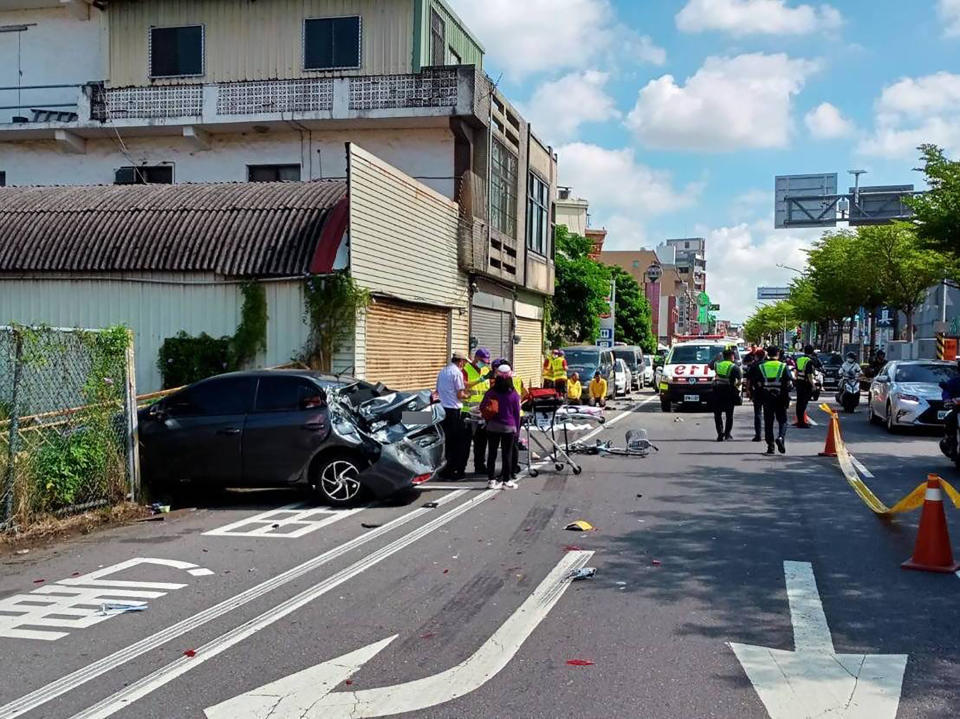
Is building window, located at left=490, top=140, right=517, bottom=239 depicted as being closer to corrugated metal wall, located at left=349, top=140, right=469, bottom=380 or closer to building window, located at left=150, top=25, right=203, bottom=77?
corrugated metal wall, located at left=349, top=140, right=469, bottom=380

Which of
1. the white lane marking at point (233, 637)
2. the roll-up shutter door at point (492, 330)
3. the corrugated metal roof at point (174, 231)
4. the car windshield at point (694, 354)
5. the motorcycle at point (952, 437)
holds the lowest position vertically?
the white lane marking at point (233, 637)

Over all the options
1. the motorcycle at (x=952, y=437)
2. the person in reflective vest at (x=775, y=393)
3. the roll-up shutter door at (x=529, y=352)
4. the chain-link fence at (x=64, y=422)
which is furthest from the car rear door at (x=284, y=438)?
the roll-up shutter door at (x=529, y=352)

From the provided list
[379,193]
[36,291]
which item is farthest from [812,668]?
[36,291]

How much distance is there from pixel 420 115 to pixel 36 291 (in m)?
10.4

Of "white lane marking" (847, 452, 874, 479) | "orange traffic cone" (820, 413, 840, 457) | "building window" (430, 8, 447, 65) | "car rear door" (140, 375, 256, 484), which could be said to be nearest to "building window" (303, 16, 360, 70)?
"building window" (430, 8, 447, 65)

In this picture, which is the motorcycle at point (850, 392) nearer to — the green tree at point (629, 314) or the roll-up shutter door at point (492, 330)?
the roll-up shutter door at point (492, 330)

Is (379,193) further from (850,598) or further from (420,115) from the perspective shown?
(850,598)

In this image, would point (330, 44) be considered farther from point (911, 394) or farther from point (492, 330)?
point (911, 394)

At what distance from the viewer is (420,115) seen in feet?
78.9

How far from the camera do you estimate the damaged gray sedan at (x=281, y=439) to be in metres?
10.8

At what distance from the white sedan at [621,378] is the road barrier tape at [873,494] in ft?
→ 57.7

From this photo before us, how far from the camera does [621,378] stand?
34188 mm

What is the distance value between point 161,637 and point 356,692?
5.66 feet

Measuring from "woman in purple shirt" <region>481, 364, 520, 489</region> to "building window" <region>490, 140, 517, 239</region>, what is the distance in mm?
14768
